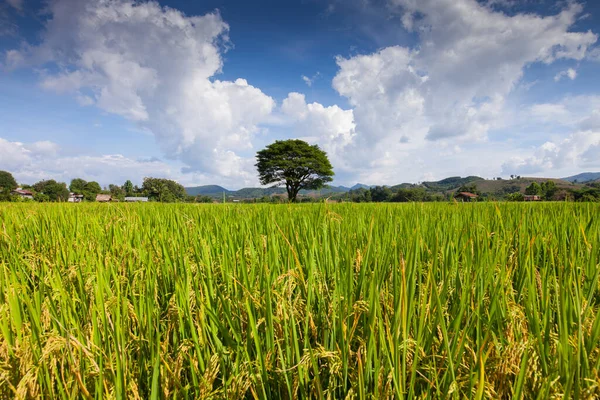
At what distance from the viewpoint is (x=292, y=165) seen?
47.7 meters

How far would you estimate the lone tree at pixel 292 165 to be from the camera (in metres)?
47.9

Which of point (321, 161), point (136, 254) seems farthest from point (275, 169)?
point (136, 254)

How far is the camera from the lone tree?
4788 cm

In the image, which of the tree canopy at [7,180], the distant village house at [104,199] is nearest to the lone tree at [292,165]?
the distant village house at [104,199]

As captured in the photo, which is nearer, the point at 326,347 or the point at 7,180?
the point at 326,347

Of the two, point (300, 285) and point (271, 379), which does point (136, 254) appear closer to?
point (300, 285)

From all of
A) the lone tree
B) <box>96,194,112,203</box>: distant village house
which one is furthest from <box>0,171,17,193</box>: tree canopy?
the lone tree

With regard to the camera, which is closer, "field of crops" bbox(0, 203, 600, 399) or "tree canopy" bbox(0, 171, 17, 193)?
"field of crops" bbox(0, 203, 600, 399)

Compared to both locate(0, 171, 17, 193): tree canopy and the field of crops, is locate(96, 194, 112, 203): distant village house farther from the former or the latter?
locate(0, 171, 17, 193): tree canopy

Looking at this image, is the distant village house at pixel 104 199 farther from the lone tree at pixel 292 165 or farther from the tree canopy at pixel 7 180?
the tree canopy at pixel 7 180

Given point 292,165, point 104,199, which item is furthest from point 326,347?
point 292,165

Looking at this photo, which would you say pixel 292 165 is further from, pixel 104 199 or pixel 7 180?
pixel 7 180

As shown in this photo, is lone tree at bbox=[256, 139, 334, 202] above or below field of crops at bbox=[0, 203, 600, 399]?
above

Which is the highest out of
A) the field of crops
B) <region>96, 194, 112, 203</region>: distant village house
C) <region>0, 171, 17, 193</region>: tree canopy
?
<region>0, 171, 17, 193</region>: tree canopy
